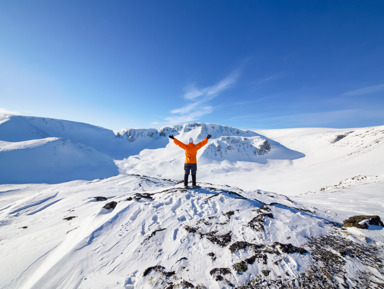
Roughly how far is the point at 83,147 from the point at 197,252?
70034 millimetres

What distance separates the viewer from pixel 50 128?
294 ft

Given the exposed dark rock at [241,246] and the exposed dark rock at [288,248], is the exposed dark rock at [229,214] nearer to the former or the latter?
the exposed dark rock at [241,246]

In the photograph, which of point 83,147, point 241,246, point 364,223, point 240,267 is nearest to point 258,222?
point 241,246

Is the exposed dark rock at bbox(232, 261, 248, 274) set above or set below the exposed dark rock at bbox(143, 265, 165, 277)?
above

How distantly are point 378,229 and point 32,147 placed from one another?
2712 inches

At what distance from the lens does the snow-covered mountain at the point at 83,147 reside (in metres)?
41.1

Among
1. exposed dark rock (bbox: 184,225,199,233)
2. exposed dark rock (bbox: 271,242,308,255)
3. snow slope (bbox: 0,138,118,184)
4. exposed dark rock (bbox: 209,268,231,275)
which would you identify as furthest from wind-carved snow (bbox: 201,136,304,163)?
exposed dark rock (bbox: 209,268,231,275)

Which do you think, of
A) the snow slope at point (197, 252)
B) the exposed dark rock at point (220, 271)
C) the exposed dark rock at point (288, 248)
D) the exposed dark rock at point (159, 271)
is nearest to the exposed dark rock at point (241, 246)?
the snow slope at point (197, 252)

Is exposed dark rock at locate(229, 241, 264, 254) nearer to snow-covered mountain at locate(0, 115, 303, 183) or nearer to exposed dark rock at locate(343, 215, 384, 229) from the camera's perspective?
exposed dark rock at locate(343, 215, 384, 229)

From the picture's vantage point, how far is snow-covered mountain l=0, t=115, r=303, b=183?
135 feet

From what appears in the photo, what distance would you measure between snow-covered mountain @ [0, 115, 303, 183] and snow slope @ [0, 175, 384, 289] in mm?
48069

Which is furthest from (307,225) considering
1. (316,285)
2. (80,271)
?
(80,271)

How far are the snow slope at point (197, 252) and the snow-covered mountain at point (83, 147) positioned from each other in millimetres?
48069

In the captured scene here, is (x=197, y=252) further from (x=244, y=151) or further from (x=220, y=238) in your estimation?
(x=244, y=151)
